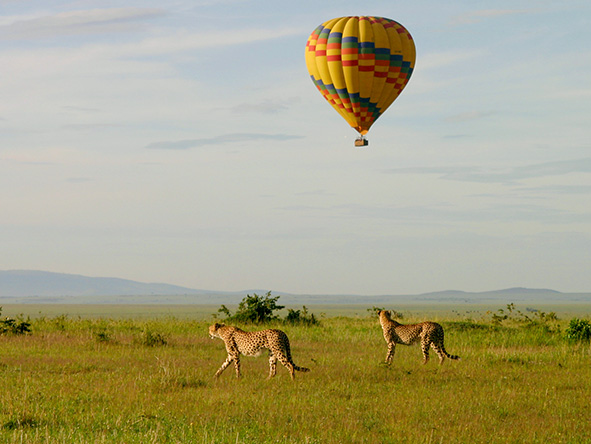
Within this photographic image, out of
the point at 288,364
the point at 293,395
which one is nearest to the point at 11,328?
the point at 288,364

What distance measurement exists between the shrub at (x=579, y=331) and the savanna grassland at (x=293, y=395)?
788 mm


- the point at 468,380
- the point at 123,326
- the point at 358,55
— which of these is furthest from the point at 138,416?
the point at 358,55

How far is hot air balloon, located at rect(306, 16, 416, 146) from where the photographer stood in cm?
3509

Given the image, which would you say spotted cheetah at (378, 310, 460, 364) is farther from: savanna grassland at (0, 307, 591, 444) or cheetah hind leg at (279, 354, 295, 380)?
cheetah hind leg at (279, 354, 295, 380)

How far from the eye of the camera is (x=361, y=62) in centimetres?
3509

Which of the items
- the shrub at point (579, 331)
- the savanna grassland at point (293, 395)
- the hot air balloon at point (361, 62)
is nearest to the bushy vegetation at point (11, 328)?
the savanna grassland at point (293, 395)

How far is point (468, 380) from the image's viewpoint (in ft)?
58.5

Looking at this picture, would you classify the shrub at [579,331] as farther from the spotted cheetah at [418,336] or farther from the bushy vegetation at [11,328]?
the bushy vegetation at [11,328]

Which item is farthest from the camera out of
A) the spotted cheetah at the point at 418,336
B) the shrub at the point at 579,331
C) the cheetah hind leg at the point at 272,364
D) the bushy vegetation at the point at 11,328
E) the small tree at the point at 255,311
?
the small tree at the point at 255,311

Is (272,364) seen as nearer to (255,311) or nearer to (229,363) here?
(229,363)

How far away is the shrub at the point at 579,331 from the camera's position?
2631 centimetres

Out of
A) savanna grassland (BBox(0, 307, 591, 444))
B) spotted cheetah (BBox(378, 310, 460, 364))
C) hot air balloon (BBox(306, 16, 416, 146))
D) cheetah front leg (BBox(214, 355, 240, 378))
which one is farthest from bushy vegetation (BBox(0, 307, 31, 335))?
hot air balloon (BBox(306, 16, 416, 146))

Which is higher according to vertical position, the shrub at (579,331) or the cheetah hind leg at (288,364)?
the shrub at (579,331)

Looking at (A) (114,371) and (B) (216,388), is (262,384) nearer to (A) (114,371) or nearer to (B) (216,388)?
(B) (216,388)
